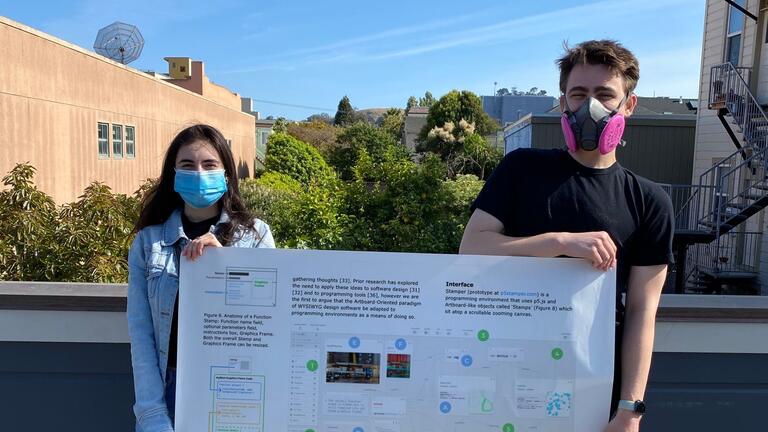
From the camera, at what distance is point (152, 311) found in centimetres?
204

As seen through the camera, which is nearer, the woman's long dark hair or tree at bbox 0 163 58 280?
the woman's long dark hair

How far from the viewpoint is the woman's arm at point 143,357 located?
6.38 ft

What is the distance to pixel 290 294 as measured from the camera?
1.97m

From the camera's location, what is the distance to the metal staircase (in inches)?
437

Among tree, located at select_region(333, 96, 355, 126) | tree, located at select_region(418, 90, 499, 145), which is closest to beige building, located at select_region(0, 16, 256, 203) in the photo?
tree, located at select_region(418, 90, 499, 145)

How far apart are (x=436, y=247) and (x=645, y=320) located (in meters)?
5.34

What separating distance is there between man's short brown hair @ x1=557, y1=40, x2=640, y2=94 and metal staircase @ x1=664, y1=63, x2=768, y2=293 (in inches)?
413

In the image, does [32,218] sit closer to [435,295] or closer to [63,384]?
[63,384]

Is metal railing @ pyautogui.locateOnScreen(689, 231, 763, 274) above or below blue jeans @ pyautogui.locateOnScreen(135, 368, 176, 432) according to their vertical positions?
below

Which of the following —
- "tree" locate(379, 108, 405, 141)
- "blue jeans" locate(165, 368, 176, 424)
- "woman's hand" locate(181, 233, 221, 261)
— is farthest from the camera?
"tree" locate(379, 108, 405, 141)

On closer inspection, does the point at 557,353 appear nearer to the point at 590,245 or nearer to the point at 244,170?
the point at 590,245

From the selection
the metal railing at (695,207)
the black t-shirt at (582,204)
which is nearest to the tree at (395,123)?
the metal railing at (695,207)

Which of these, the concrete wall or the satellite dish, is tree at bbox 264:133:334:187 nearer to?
the satellite dish

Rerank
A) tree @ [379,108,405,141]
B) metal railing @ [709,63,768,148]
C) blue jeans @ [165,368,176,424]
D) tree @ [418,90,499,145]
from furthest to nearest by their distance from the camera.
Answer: tree @ [379,108,405,141] → tree @ [418,90,499,145] → metal railing @ [709,63,768,148] → blue jeans @ [165,368,176,424]
